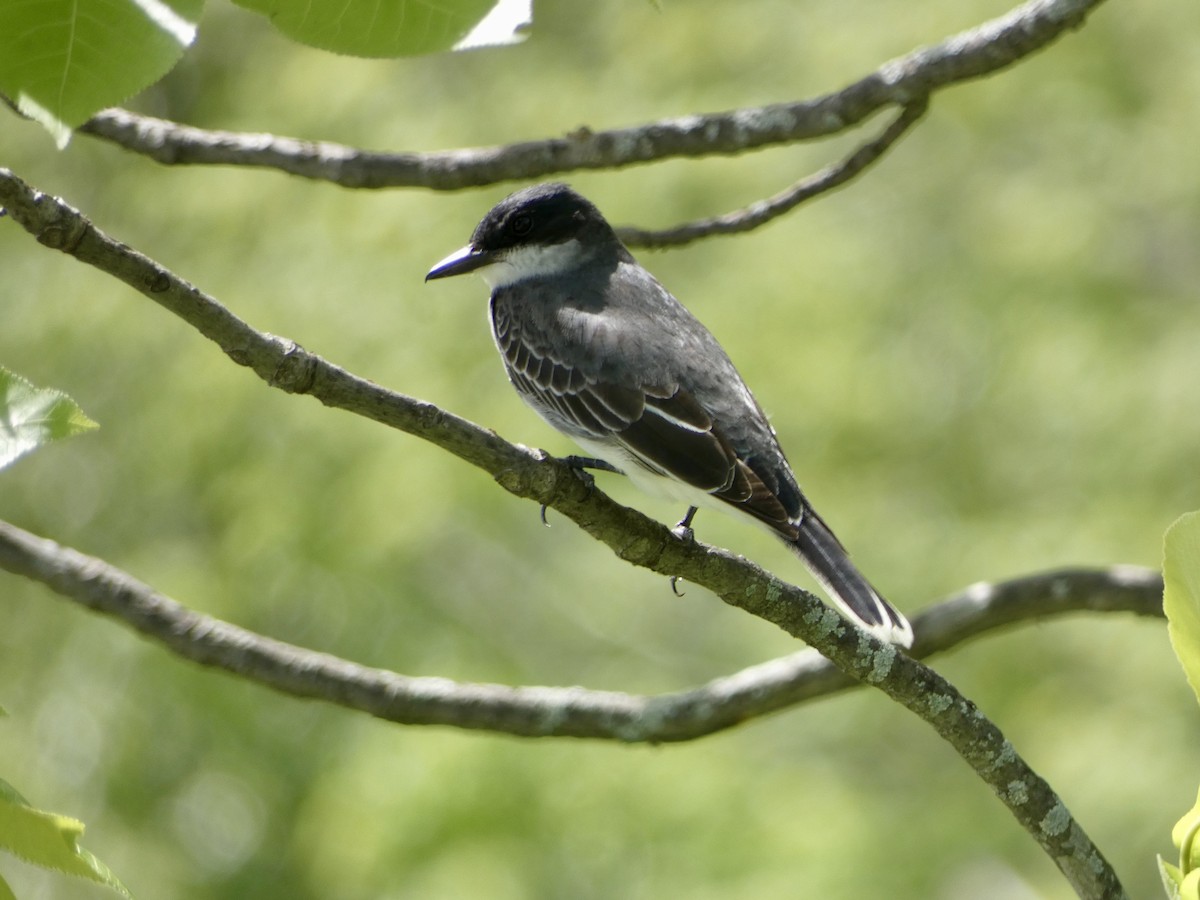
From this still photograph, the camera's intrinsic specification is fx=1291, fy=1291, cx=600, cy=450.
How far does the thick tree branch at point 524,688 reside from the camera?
377cm

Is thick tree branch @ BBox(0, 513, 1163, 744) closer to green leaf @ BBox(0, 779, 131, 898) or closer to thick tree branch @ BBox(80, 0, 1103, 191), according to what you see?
thick tree branch @ BBox(80, 0, 1103, 191)

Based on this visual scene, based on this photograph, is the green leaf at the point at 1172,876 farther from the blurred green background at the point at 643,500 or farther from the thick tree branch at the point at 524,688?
the blurred green background at the point at 643,500

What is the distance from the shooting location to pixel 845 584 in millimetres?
3580

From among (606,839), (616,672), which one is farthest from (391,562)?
(606,839)

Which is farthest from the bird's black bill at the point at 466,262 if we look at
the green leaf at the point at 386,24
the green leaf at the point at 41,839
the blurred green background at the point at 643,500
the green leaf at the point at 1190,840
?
the green leaf at the point at 1190,840

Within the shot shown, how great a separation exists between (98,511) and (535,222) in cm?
503

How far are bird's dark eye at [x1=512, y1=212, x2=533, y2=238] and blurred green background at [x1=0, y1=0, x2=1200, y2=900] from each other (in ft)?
5.96

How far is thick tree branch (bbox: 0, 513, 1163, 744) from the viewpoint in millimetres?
3768

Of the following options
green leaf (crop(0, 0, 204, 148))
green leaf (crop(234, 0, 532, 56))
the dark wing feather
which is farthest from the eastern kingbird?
green leaf (crop(0, 0, 204, 148))

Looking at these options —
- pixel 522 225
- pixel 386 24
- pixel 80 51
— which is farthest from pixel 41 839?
pixel 522 225

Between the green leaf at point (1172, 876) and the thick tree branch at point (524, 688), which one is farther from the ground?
the thick tree branch at point (524, 688)

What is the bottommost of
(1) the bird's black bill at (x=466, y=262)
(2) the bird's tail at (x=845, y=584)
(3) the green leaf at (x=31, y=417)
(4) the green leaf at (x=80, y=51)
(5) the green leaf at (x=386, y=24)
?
(3) the green leaf at (x=31, y=417)

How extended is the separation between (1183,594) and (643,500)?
14.5 feet

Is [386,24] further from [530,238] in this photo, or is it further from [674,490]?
[530,238]
